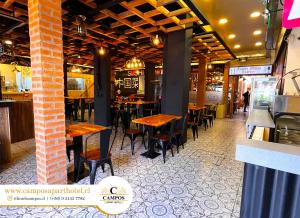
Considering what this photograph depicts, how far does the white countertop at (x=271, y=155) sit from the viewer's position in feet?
2.51

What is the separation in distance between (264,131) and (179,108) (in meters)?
2.35

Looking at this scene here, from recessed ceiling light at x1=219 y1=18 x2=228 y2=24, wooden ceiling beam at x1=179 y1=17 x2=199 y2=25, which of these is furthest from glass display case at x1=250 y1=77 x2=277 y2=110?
recessed ceiling light at x1=219 y1=18 x2=228 y2=24

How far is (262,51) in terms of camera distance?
28.0ft

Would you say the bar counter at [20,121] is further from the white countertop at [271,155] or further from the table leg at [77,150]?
the white countertop at [271,155]

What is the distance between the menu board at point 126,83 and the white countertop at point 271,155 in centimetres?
1205

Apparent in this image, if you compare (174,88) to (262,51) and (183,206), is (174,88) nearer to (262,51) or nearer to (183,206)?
(183,206)

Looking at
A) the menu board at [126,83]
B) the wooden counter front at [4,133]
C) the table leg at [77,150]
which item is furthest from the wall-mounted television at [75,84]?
the table leg at [77,150]

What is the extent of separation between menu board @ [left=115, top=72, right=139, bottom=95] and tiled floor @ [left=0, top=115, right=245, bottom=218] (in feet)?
29.9

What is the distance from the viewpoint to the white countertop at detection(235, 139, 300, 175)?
0.76 meters

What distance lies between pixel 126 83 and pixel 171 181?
1143 cm

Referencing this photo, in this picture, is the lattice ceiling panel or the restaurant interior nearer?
A: the restaurant interior

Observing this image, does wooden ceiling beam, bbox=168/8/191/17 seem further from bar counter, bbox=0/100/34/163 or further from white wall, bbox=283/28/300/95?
bar counter, bbox=0/100/34/163

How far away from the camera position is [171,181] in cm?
259

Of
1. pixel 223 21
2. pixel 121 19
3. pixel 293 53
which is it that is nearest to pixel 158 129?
pixel 121 19
